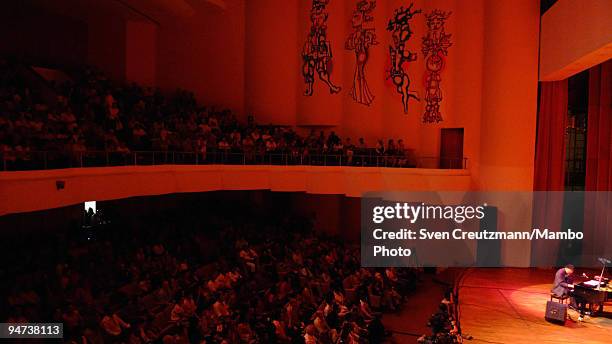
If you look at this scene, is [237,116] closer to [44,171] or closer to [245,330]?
[44,171]

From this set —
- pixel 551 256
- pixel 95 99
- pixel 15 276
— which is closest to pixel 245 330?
pixel 15 276

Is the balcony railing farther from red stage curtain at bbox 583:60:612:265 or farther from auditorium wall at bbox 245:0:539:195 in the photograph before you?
red stage curtain at bbox 583:60:612:265

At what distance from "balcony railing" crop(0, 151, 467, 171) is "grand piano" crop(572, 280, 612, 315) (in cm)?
409

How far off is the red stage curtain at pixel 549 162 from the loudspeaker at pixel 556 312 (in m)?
3.37

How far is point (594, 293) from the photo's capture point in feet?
24.2

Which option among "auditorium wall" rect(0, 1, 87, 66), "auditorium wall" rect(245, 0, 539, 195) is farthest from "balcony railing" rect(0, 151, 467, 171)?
"auditorium wall" rect(0, 1, 87, 66)

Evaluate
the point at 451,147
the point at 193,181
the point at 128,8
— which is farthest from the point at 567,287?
the point at 128,8

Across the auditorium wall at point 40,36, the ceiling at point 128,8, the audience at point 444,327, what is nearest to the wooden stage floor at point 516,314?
the audience at point 444,327

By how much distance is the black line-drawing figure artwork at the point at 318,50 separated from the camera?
12555mm

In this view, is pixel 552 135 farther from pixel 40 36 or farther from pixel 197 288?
pixel 40 36

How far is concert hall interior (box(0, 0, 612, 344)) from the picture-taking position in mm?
6262

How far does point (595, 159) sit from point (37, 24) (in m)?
12.4

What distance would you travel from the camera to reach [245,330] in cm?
568

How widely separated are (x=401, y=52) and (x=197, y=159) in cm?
600
